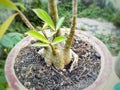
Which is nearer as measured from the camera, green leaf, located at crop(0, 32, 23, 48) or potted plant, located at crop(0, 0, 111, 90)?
potted plant, located at crop(0, 0, 111, 90)

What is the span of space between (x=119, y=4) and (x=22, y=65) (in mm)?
851

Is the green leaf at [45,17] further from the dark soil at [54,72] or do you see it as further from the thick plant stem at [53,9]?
the dark soil at [54,72]

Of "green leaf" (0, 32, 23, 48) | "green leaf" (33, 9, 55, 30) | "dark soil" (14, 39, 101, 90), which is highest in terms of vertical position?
"green leaf" (33, 9, 55, 30)

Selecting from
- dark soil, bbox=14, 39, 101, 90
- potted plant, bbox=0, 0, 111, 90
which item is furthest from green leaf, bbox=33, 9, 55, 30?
dark soil, bbox=14, 39, 101, 90

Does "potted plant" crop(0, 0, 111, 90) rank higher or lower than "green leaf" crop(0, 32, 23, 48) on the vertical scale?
lower

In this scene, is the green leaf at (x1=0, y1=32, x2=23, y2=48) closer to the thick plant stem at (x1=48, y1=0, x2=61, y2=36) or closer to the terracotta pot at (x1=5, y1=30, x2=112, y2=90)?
the terracotta pot at (x1=5, y1=30, x2=112, y2=90)

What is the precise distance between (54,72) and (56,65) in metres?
0.03

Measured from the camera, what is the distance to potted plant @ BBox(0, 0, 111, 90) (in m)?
0.92

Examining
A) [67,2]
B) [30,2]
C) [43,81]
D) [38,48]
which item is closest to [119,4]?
[67,2]

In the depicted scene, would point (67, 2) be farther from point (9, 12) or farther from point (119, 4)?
point (9, 12)

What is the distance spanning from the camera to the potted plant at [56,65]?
92cm

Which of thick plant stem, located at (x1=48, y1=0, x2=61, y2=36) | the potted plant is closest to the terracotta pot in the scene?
the potted plant

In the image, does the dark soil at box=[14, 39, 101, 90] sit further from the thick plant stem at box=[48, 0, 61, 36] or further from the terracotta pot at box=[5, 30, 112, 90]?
the thick plant stem at box=[48, 0, 61, 36]

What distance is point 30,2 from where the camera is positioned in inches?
61.5
